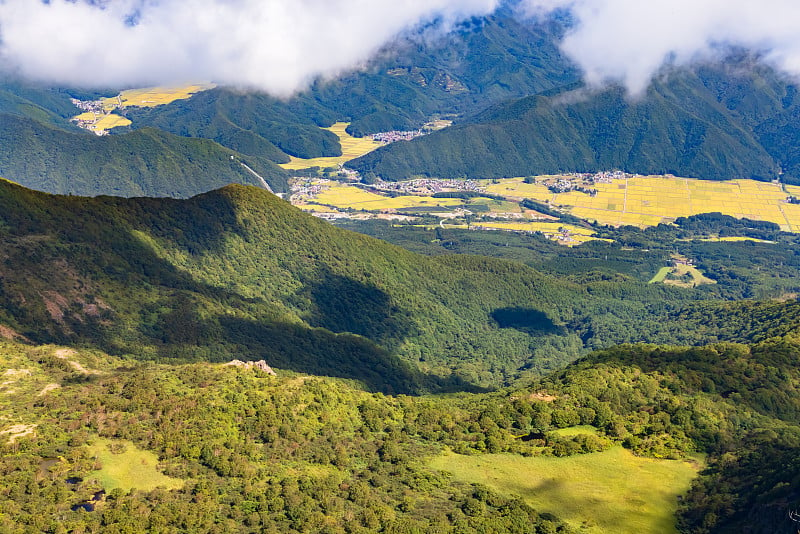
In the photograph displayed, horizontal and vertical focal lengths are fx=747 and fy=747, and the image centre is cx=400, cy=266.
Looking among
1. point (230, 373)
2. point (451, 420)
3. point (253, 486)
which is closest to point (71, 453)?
point (253, 486)

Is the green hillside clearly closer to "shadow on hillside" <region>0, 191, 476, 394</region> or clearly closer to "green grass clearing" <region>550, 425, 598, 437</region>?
"shadow on hillside" <region>0, 191, 476, 394</region>

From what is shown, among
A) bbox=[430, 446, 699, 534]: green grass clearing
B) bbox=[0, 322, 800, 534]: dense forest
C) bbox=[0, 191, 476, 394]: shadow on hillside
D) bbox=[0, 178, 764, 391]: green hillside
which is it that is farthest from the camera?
bbox=[0, 178, 764, 391]: green hillside

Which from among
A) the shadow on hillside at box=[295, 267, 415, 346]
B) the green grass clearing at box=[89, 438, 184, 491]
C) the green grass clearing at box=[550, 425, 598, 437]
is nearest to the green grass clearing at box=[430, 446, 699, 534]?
the green grass clearing at box=[550, 425, 598, 437]

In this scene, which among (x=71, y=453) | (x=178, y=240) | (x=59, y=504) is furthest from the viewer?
(x=178, y=240)

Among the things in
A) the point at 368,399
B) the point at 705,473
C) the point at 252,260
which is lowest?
the point at 705,473

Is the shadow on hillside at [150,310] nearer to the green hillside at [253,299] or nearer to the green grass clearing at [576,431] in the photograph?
the green hillside at [253,299]

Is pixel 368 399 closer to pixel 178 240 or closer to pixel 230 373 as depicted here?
pixel 230 373
